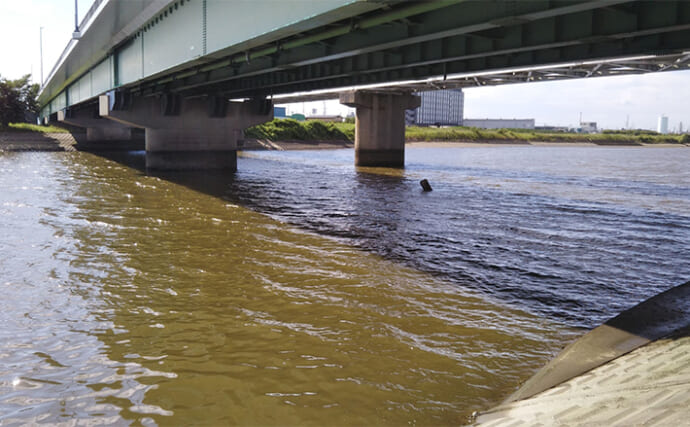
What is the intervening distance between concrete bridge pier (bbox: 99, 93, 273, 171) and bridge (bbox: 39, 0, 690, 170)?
0.22 feet

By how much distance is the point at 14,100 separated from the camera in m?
75.7

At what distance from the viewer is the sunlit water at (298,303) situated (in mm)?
5672

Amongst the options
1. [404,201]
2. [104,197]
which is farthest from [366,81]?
[104,197]

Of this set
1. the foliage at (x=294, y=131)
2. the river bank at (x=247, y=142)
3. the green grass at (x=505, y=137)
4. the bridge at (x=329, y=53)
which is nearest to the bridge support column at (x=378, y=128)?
the bridge at (x=329, y=53)

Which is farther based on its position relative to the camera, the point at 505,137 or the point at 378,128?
the point at 505,137

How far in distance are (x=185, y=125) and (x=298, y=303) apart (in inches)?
1199

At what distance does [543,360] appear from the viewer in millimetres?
6785

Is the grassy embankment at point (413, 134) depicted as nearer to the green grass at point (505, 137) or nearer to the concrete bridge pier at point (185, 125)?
the green grass at point (505, 137)

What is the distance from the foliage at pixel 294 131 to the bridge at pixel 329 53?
31.3 meters

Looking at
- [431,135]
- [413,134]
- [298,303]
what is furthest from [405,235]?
[431,135]

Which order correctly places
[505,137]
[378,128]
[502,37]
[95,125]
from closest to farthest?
[502,37] < [378,128] < [95,125] < [505,137]

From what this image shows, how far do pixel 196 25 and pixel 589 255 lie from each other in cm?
1414

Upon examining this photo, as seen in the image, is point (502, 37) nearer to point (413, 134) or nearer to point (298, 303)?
point (298, 303)

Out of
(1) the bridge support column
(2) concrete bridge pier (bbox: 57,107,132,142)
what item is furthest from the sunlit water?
(2) concrete bridge pier (bbox: 57,107,132,142)
